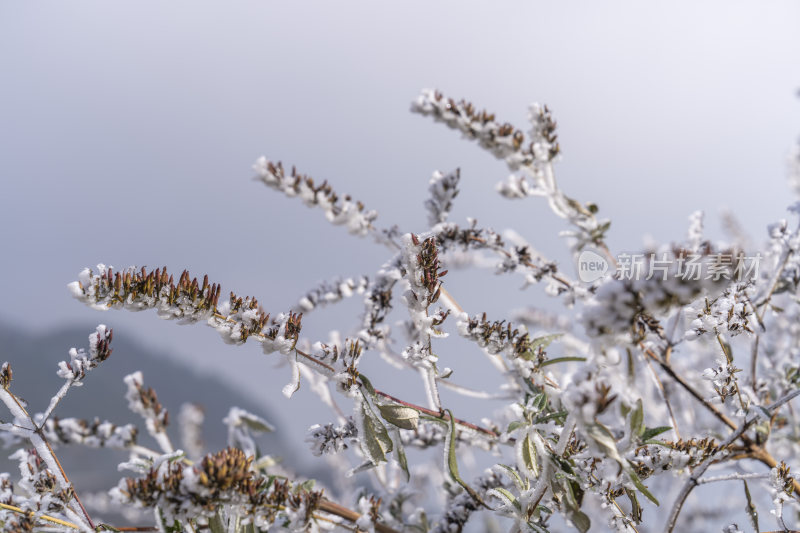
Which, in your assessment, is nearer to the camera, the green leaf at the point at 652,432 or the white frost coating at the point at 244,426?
the green leaf at the point at 652,432

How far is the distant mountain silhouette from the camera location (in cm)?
634

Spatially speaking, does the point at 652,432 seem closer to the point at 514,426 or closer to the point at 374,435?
the point at 514,426

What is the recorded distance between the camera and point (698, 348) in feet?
14.3

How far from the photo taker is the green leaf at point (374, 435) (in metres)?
1.26

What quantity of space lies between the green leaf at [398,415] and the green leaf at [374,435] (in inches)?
0.9

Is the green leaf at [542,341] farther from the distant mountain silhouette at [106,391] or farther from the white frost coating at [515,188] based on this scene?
the distant mountain silhouette at [106,391]

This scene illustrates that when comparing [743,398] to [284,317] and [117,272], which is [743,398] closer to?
[284,317]

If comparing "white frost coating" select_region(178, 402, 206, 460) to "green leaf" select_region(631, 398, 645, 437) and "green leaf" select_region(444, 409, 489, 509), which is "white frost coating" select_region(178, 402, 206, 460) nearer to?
"green leaf" select_region(444, 409, 489, 509)

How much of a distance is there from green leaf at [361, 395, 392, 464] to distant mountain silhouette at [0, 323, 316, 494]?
4553 mm

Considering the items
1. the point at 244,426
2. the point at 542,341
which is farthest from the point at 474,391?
the point at 244,426

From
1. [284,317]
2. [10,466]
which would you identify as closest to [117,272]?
[284,317]

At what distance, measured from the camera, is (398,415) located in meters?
1.26

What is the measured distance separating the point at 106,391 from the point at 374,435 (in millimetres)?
8282

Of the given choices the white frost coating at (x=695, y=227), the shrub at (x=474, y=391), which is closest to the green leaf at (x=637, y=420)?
the shrub at (x=474, y=391)
